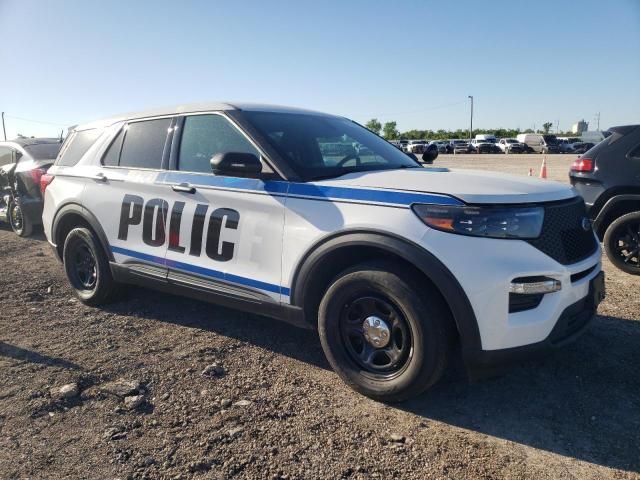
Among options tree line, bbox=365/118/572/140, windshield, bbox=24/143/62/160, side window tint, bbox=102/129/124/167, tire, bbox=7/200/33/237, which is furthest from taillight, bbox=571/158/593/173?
tree line, bbox=365/118/572/140

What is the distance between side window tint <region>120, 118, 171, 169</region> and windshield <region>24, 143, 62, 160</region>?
4823 millimetres

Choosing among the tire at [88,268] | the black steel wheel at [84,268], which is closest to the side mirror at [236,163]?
the tire at [88,268]

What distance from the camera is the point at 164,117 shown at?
4.17 metres

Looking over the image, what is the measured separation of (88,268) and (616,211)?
18.1ft

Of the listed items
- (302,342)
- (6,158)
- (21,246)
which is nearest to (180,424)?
(302,342)

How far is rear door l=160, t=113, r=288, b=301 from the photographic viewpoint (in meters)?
3.31

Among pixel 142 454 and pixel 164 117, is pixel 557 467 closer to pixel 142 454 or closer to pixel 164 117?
pixel 142 454

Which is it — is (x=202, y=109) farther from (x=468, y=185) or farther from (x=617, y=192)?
(x=617, y=192)

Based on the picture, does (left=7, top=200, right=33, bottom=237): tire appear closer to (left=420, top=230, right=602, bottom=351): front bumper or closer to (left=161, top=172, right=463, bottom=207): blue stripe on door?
(left=161, top=172, right=463, bottom=207): blue stripe on door

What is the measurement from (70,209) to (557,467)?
14.1 feet

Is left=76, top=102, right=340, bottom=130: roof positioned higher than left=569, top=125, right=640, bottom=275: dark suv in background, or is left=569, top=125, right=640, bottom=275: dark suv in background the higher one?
left=76, top=102, right=340, bottom=130: roof

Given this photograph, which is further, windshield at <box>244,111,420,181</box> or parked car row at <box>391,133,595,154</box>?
parked car row at <box>391,133,595,154</box>

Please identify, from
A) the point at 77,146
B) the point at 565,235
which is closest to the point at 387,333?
the point at 565,235

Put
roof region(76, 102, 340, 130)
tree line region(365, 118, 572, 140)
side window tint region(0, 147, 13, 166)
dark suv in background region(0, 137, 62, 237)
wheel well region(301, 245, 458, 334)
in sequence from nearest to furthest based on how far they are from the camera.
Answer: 1. wheel well region(301, 245, 458, 334)
2. roof region(76, 102, 340, 130)
3. dark suv in background region(0, 137, 62, 237)
4. side window tint region(0, 147, 13, 166)
5. tree line region(365, 118, 572, 140)
